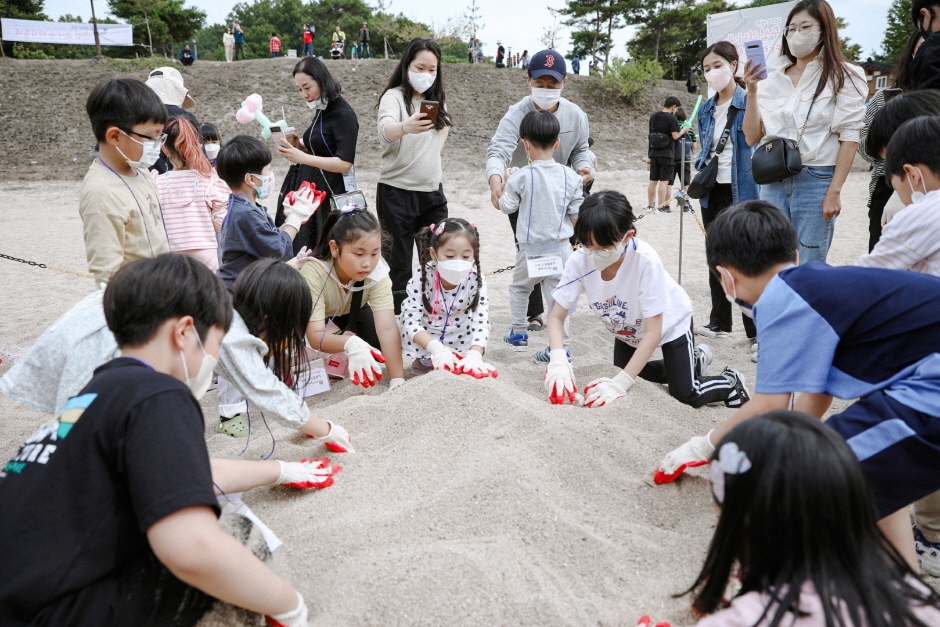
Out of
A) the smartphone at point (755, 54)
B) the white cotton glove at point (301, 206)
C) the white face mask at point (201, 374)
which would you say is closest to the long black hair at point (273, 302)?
the white face mask at point (201, 374)

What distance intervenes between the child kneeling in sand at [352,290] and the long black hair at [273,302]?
0.55 meters

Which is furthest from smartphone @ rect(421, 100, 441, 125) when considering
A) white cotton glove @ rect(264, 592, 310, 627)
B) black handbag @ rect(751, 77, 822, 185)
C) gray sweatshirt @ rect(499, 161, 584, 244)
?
white cotton glove @ rect(264, 592, 310, 627)

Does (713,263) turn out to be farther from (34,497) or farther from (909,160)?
(34,497)

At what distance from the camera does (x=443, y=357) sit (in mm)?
2811

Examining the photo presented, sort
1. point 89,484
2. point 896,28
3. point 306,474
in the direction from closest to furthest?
point 89,484 → point 306,474 → point 896,28

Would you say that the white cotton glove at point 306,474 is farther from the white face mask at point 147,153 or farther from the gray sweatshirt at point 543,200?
the gray sweatshirt at point 543,200

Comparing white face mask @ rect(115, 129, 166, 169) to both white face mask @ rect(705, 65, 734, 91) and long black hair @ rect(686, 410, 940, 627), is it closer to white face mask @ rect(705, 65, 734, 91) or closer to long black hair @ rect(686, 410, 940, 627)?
long black hair @ rect(686, 410, 940, 627)

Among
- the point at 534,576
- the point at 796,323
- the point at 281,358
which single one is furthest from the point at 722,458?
the point at 281,358

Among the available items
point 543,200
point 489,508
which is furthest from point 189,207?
point 489,508

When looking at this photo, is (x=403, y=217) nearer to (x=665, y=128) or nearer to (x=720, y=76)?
(x=720, y=76)

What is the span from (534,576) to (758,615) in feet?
2.18

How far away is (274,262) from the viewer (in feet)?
7.47

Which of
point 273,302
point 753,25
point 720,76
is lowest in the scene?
point 273,302

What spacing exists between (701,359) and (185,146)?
9.17 feet
